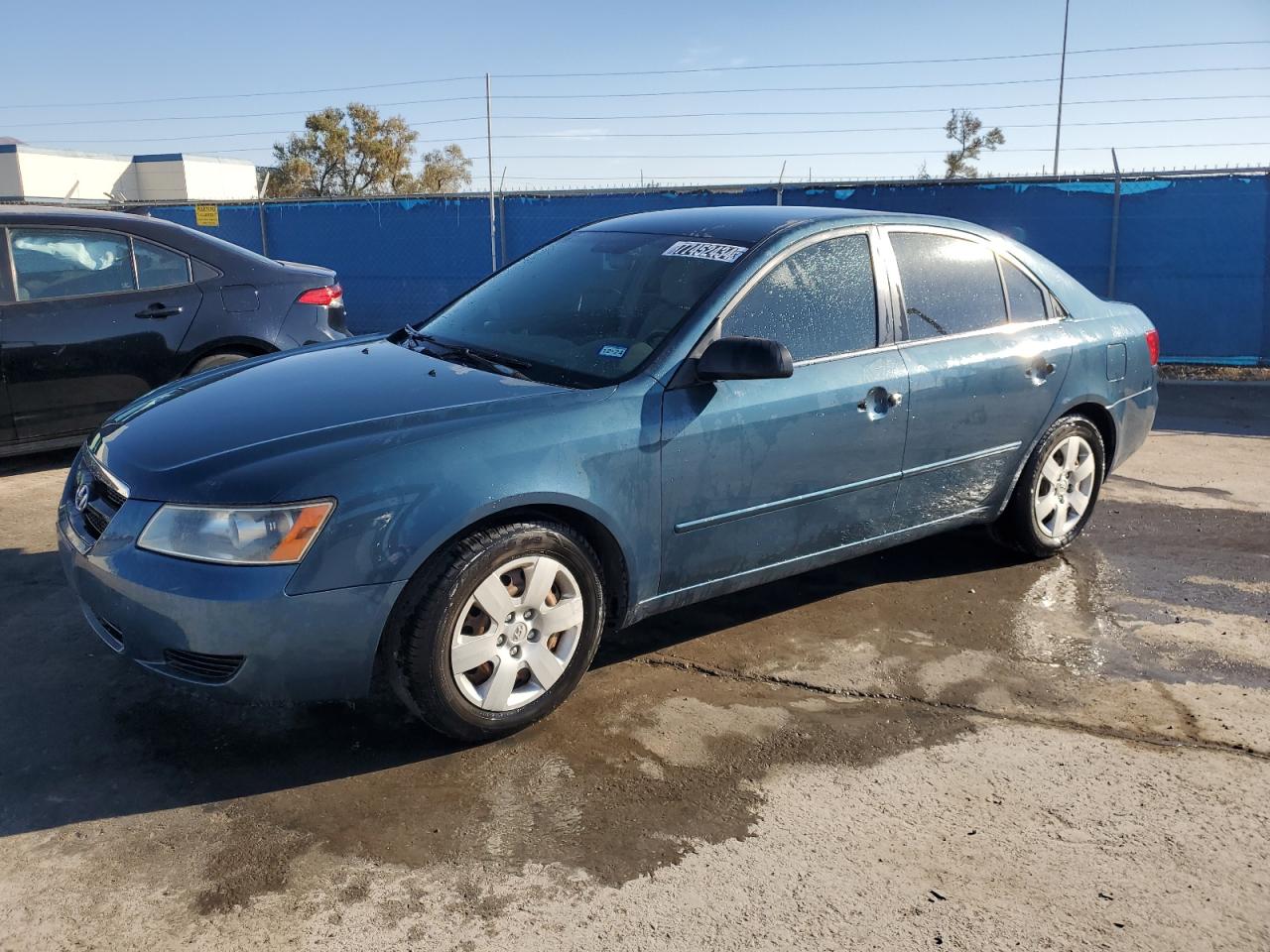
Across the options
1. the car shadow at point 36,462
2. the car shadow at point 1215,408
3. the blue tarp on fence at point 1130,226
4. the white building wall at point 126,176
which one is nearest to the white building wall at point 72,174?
the white building wall at point 126,176

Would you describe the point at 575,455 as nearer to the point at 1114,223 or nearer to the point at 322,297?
the point at 322,297

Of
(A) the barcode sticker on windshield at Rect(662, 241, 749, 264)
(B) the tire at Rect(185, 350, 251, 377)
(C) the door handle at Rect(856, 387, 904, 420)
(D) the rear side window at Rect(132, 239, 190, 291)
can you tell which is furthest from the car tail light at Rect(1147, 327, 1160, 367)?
(D) the rear side window at Rect(132, 239, 190, 291)

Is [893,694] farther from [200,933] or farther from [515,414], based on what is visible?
[200,933]

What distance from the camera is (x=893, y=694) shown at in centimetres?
376

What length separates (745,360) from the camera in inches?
138

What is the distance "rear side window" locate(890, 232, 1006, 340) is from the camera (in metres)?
4.39

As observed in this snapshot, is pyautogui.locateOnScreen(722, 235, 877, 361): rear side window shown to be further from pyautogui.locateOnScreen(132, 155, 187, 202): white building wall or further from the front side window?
pyautogui.locateOnScreen(132, 155, 187, 202): white building wall

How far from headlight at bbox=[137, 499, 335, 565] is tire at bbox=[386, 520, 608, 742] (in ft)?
1.12

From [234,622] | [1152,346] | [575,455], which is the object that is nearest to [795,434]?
[575,455]

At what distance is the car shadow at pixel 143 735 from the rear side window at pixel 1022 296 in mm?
2064

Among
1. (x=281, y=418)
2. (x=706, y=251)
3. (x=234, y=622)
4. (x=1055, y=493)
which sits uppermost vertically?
(x=706, y=251)

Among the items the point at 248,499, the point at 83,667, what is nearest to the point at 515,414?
the point at 248,499

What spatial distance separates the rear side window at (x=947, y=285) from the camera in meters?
4.39

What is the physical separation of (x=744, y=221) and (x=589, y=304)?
738mm
